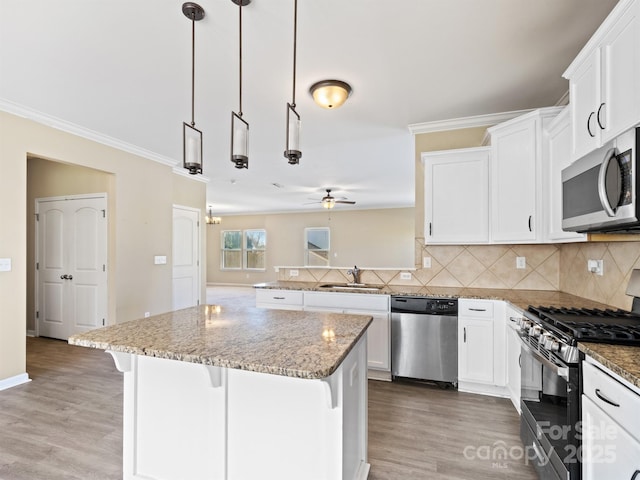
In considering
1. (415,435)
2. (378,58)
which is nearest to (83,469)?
(415,435)

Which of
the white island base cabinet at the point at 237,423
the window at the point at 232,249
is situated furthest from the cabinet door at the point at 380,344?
the window at the point at 232,249

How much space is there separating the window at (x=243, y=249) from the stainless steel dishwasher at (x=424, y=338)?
843cm

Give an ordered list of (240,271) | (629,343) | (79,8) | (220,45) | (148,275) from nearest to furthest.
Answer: (629,343), (79,8), (220,45), (148,275), (240,271)

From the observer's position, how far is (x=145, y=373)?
1676 millimetres

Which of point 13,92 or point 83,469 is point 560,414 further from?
point 13,92

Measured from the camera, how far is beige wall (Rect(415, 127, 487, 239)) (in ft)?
11.4

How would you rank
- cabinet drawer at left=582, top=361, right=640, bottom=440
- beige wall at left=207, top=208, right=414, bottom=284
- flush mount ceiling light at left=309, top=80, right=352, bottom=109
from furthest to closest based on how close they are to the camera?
1. beige wall at left=207, top=208, right=414, bottom=284
2. flush mount ceiling light at left=309, top=80, right=352, bottom=109
3. cabinet drawer at left=582, top=361, right=640, bottom=440

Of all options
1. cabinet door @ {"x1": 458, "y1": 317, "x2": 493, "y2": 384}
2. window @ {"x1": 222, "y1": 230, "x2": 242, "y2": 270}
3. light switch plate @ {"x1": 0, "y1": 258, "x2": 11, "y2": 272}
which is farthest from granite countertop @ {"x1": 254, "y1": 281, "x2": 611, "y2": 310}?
window @ {"x1": 222, "y1": 230, "x2": 242, "y2": 270}

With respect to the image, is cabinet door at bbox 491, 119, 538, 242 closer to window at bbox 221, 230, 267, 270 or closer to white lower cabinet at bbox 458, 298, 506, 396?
white lower cabinet at bbox 458, 298, 506, 396

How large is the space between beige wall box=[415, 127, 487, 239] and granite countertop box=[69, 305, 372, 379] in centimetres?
203

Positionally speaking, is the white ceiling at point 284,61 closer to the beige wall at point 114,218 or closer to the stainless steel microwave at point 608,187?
the beige wall at point 114,218

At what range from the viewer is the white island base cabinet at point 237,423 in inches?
56.1

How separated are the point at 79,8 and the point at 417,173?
3.10m

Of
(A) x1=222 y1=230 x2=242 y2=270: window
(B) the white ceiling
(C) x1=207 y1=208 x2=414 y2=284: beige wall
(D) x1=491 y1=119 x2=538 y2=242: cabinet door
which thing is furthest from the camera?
(A) x1=222 y1=230 x2=242 y2=270: window
